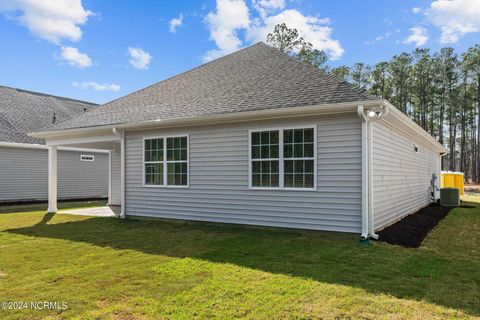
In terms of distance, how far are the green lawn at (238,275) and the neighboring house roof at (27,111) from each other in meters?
9.75

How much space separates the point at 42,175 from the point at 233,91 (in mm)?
11647

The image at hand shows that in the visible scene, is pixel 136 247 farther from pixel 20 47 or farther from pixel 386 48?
pixel 386 48

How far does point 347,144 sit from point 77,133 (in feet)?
27.4

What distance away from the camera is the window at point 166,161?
30.2 feet

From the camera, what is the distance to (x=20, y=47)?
53.9 ft

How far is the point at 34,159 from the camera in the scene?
→ 1599cm

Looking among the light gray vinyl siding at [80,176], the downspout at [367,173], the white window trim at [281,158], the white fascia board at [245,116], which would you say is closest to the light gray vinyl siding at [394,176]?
the downspout at [367,173]

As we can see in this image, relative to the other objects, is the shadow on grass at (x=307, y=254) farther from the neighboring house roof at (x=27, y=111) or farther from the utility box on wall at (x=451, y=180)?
the utility box on wall at (x=451, y=180)

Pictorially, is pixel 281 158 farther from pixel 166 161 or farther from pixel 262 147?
pixel 166 161

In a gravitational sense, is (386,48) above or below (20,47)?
above

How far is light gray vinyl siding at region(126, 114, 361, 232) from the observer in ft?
22.8

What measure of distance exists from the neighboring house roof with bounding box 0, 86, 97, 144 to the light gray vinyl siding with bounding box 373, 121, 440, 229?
1423 cm

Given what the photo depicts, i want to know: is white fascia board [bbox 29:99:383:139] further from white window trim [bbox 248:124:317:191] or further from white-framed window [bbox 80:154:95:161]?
white-framed window [bbox 80:154:95:161]

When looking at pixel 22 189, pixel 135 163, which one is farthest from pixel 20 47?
pixel 135 163
